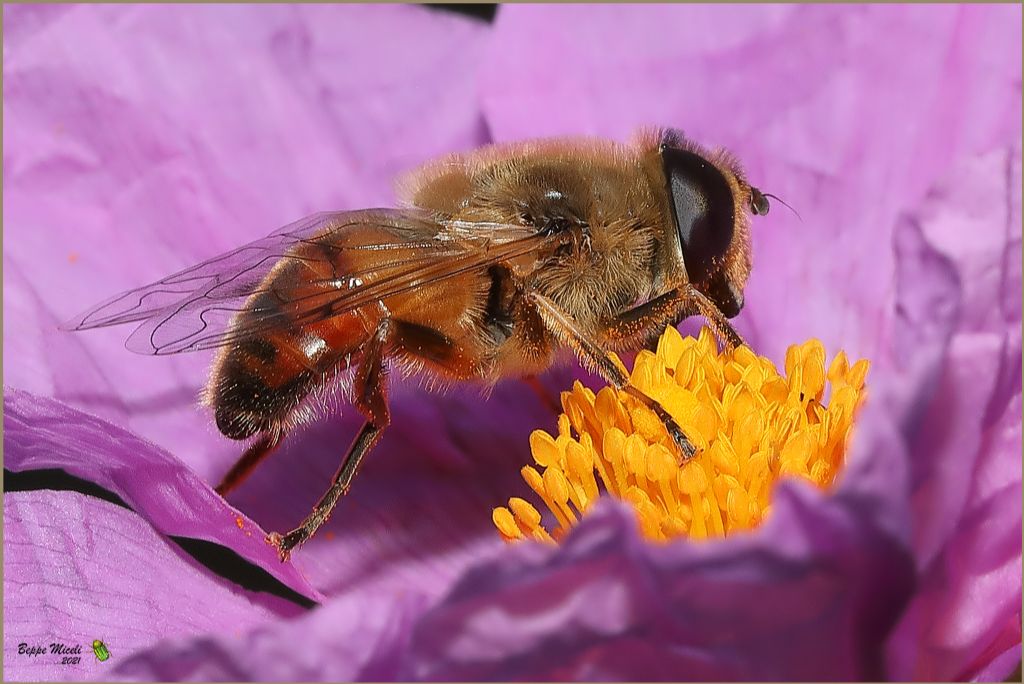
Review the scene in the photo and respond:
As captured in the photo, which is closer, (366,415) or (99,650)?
(99,650)

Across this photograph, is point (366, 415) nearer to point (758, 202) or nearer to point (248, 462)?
point (248, 462)

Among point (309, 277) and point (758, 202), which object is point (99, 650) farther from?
point (758, 202)

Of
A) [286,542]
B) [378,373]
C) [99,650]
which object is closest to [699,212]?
[378,373]

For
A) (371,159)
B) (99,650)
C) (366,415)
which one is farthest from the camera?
(371,159)

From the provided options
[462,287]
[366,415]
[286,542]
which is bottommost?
[286,542]

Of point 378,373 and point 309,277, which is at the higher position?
point 309,277

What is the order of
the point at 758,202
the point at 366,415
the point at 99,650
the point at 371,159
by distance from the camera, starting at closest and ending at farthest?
the point at 99,650, the point at 366,415, the point at 758,202, the point at 371,159

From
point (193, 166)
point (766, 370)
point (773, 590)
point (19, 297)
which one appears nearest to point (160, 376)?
point (19, 297)
